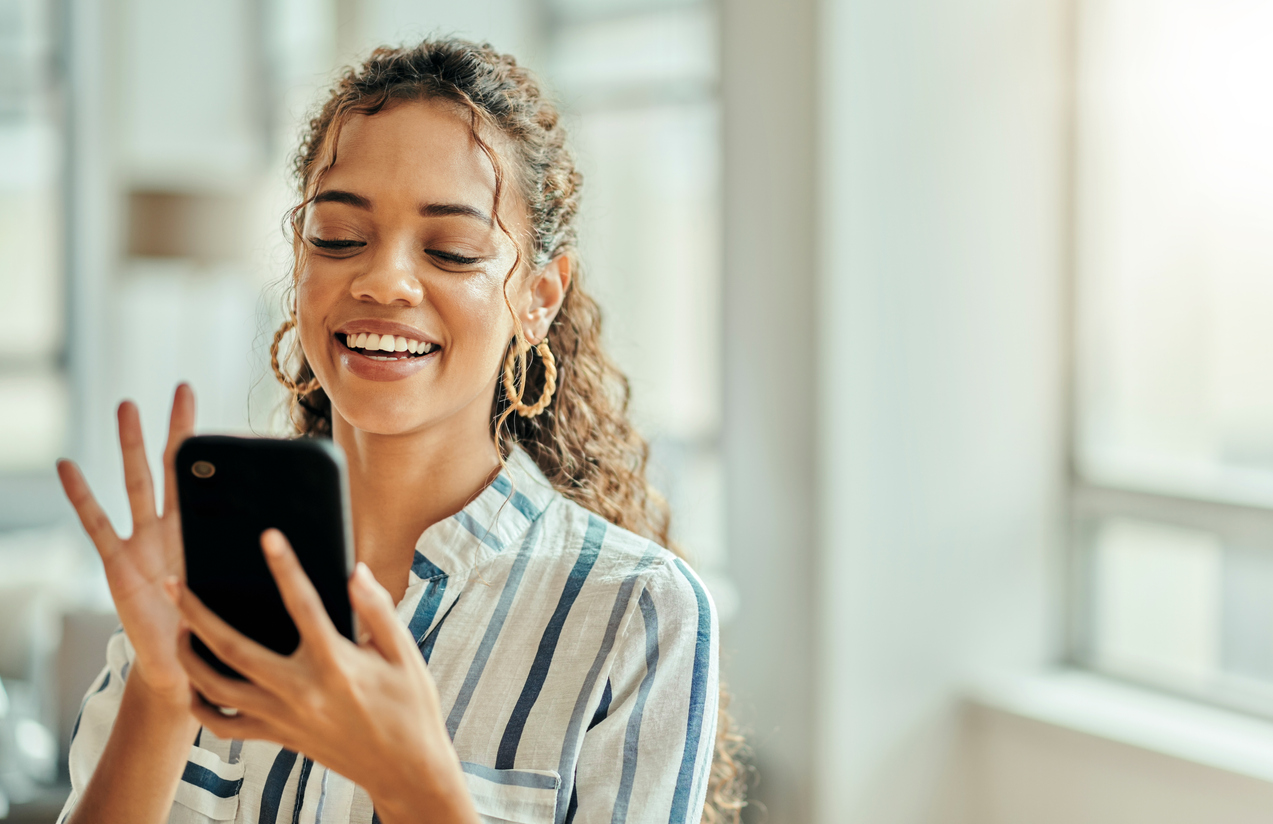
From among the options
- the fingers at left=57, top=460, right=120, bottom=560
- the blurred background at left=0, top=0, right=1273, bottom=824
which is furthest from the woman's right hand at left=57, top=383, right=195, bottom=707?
the blurred background at left=0, top=0, right=1273, bottom=824

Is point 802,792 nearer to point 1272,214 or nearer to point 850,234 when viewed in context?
point 850,234

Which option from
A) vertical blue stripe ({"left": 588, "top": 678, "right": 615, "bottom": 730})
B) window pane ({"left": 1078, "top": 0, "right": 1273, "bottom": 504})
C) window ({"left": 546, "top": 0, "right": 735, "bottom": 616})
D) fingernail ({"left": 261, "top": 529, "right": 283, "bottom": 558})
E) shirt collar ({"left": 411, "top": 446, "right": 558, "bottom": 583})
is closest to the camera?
fingernail ({"left": 261, "top": 529, "right": 283, "bottom": 558})

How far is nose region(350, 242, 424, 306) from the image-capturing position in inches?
37.7

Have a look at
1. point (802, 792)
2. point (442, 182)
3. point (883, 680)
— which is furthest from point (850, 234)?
point (442, 182)

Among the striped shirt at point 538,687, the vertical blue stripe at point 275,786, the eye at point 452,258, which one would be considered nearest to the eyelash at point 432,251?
the eye at point 452,258

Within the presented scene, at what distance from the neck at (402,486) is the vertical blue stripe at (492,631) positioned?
8cm

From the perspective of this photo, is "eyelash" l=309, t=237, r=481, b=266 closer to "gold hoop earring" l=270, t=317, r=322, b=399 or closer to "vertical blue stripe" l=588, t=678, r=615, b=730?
"gold hoop earring" l=270, t=317, r=322, b=399

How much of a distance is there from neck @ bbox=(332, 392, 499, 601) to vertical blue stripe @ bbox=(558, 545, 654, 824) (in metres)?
0.20

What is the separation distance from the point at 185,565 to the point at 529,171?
1.60 ft

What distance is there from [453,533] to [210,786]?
301mm

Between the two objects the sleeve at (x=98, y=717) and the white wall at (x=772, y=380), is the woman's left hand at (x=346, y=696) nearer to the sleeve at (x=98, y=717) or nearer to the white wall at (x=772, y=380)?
the sleeve at (x=98, y=717)

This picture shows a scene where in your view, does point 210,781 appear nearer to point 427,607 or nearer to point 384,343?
point 427,607

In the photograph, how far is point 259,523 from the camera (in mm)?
754

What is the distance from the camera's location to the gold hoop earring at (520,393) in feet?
3.58
